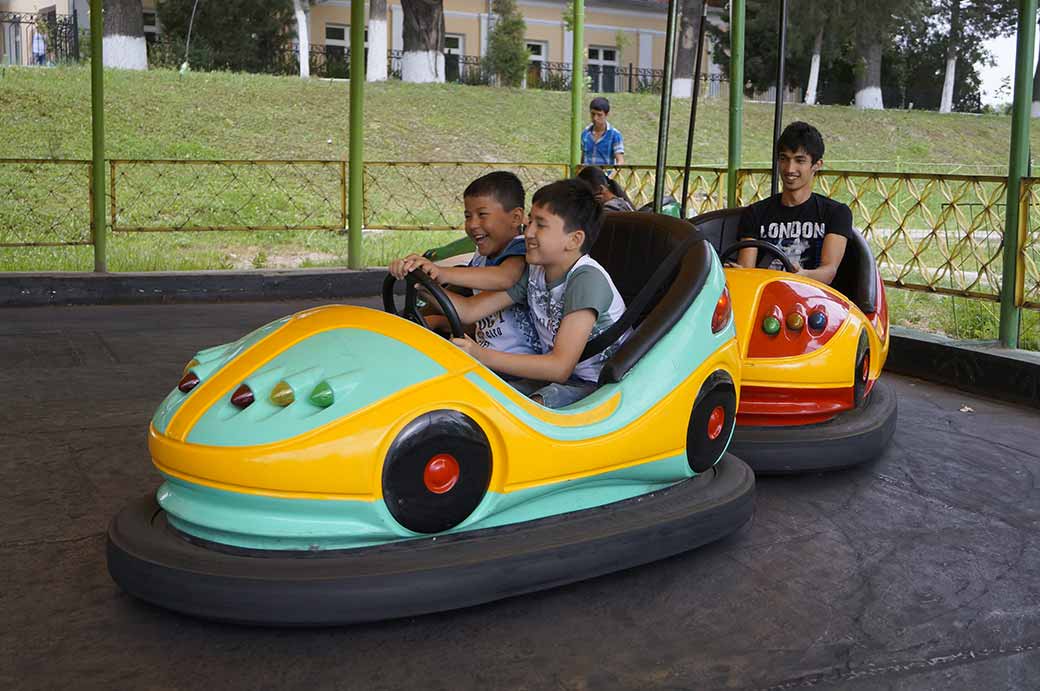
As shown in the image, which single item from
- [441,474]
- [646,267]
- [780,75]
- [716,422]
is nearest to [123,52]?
[780,75]

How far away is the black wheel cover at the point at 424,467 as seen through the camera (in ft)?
6.88

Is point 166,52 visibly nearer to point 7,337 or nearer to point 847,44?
point 847,44

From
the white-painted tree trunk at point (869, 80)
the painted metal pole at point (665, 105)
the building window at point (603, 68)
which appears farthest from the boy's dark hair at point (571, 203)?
the building window at point (603, 68)

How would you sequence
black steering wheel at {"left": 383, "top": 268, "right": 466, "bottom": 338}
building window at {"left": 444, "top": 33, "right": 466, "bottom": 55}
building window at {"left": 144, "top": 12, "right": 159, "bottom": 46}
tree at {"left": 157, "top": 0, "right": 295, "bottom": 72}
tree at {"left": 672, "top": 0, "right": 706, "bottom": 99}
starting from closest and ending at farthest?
black steering wheel at {"left": 383, "top": 268, "right": 466, "bottom": 338}
tree at {"left": 157, "top": 0, "right": 295, "bottom": 72}
tree at {"left": 672, "top": 0, "right": 706, "bottom": 99}
building window at {"left": 144, "top": 12, "right": 159, "bottom": 46}
building window at {"left": 444, "top": 33, "right": 466, "bottom": 55}

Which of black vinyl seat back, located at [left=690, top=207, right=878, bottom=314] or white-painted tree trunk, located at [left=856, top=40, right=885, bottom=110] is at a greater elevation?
white-painted tree trunk, located at [left=856, top=40, right=885, bottom=110]

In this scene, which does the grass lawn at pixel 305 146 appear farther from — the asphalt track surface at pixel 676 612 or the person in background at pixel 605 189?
the asphalt track surface at pixel 676 612

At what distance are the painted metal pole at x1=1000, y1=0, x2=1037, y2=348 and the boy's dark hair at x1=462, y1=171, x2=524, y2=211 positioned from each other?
249 centimetres

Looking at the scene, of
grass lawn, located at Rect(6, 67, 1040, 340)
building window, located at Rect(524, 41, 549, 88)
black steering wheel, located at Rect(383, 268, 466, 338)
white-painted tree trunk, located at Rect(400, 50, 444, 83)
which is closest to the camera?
black steering wheel, located at Rect(383, 268, 466, 338)

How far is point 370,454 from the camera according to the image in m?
2.07

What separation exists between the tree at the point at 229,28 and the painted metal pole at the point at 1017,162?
1817 centimetres

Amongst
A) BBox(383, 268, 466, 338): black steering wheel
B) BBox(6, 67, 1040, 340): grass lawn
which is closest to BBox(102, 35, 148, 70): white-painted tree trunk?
BBox(6, 67, 1040, 340): grass lawn

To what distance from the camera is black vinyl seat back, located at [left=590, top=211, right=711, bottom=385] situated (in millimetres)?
2531

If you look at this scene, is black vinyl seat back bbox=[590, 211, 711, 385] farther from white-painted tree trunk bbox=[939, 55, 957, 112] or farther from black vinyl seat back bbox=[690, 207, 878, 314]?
white-painted tree trunk bbox=[939, 55, 957, 112]

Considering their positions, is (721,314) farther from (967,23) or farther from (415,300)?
(967,23)
